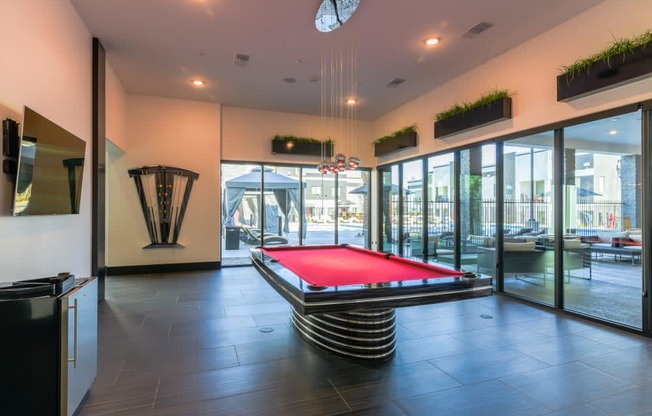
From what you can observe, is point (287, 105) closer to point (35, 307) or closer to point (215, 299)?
point (215, 299)

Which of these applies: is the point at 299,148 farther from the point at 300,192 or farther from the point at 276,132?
the point at 300,192

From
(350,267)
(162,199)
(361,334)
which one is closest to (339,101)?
(162,199)

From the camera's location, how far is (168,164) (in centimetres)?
768

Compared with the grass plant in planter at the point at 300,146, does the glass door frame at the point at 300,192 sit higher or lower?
lower

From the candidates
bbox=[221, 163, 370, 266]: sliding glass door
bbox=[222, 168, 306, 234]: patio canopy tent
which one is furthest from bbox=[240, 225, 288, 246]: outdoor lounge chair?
bbox=[222, 168, 306, 234]: patio canopy tent

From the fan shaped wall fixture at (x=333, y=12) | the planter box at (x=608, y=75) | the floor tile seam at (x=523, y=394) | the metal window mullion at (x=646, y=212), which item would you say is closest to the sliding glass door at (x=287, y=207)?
the fan shaped wall fixture at (x=333, y=12)

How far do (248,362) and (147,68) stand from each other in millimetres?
5368

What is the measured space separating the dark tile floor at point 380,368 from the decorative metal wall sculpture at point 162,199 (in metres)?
3.02

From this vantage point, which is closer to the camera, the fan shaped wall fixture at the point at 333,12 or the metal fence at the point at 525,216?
the fan shaped wall fixture at the point at 333,12

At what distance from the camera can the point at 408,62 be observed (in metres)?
5.84

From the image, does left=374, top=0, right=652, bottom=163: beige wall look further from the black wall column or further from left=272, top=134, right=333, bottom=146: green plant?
the black wall column

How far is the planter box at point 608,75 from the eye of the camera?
11.7 feet

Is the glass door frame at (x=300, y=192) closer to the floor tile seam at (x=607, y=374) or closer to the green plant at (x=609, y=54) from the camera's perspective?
the green plant at (x=609, y=54)

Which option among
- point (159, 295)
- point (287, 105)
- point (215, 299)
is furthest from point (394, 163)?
point (159, 295)
